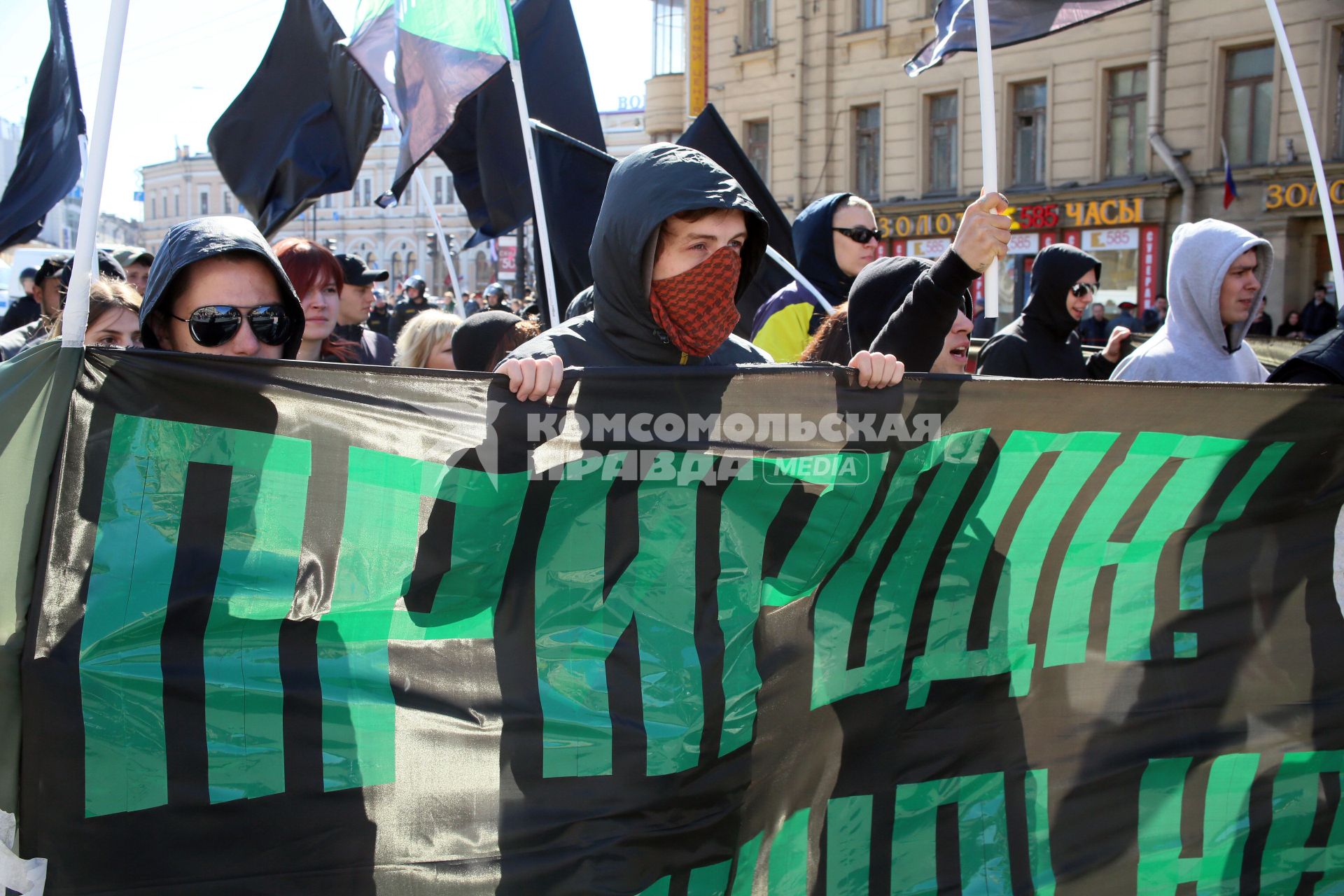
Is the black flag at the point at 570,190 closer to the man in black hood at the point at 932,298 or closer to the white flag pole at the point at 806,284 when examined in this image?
the white flag pole at the point at 806,284

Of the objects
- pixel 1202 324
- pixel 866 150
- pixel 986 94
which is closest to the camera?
pixel 986 94

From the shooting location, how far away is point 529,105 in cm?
628

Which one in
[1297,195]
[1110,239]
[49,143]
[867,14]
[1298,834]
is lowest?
[1298,834]

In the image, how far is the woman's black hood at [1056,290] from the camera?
4.63 metres

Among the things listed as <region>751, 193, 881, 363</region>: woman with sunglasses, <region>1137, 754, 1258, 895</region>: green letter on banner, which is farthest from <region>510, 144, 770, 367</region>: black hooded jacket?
<region>751, 193, 881, 363</region>: woman with sunglasses

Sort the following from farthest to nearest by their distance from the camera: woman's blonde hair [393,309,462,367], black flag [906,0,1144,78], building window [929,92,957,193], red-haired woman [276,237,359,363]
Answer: building window [929,92,957,193]
black flag [906,0,1144,78]
woman's blonde hair [393,309,462,367]
red-haired woman [276,237,359,363]

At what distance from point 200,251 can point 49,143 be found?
3484 millimetres

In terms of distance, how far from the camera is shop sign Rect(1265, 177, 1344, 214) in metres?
16.8

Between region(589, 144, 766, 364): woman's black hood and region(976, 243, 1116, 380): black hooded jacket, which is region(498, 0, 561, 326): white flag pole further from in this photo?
region(589, 144, 766, 364): woman's black hood

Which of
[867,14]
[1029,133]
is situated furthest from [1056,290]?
[867,14]

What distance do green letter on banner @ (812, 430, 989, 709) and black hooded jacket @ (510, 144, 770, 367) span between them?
49 cm

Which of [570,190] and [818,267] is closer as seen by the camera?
[818,267]

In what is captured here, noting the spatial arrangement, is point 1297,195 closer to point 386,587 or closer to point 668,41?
point 668,41

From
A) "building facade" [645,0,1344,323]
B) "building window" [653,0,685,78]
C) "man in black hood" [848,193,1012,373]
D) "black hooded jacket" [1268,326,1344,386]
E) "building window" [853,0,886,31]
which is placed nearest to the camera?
"man in black hood" [848,193,1012,373]
